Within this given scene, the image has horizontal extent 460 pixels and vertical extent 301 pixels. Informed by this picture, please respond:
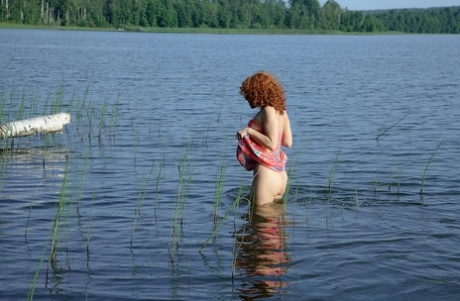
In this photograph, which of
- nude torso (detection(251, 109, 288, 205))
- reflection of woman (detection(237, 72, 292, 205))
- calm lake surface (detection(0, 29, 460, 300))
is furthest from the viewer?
nude torso (detection(251, 109, 288, 205))

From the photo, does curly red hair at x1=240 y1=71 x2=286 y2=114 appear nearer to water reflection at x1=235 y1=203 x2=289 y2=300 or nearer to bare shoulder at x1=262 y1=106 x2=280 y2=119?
bare shoulder at x1=262 y1=106 x2=280 y2=119

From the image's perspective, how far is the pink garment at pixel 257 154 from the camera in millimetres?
9141

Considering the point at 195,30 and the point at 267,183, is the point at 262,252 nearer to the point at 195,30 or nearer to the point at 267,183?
the point at 267,183

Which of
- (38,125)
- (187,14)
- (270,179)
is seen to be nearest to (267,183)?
(270,179)

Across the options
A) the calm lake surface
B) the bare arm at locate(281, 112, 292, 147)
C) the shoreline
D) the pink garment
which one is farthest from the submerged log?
the shoreline

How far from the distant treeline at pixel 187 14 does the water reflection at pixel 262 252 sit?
387 feet

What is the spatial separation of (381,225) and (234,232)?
1674 mm

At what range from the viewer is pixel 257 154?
9.13 metres

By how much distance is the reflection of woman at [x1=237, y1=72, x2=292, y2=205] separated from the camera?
8.92 meters

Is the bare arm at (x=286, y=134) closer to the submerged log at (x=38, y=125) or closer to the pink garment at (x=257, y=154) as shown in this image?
the pink garment at (x=257, y=154)

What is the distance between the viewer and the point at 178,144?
16.3 meters

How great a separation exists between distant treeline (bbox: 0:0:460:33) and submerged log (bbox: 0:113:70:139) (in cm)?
11087

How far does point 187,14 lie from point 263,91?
158 meters

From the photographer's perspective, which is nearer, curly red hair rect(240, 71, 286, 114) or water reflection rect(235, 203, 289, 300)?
water reflection rect(235, 203, 289, 300)
